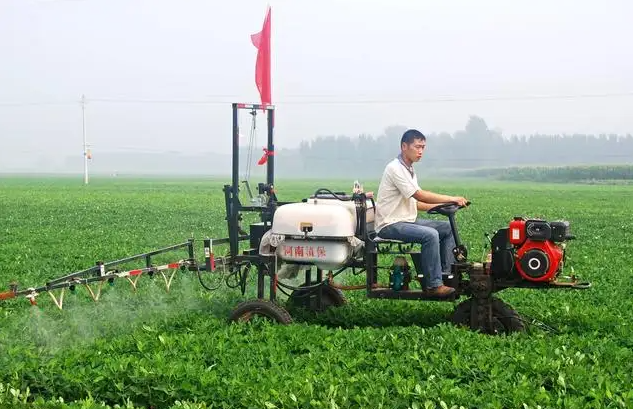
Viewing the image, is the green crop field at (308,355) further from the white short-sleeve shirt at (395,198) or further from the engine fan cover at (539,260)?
the white short-sleeve shirt at (395,198)

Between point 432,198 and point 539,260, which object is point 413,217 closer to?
point 432,198

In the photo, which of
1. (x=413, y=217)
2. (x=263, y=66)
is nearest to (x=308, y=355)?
(x=413, y=217)

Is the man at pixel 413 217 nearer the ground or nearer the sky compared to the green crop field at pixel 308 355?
nearer the sky

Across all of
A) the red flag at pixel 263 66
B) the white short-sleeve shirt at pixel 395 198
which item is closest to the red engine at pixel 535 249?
the white short-sleeve shirt at pixel 395 198

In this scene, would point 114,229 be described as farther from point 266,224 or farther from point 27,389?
point 27,389

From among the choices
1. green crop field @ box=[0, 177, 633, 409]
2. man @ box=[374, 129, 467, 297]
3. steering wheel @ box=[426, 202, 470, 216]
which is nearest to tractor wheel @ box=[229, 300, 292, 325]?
green crop field @ box=[0, 177, 633, 409]

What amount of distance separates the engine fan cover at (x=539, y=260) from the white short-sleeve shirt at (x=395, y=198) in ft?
3.85

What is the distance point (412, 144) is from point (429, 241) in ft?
3.29

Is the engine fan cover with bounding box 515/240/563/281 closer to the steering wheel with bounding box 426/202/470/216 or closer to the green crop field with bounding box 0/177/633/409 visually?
the green crop field with bounding box 0/177/633/409

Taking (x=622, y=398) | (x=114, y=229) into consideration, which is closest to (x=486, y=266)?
(x=622, y=398)

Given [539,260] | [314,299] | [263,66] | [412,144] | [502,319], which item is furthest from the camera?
[314,299]

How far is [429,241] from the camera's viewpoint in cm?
723

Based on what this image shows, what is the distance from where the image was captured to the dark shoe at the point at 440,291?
727 centimetres

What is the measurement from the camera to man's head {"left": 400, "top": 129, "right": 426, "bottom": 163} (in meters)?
7.50
